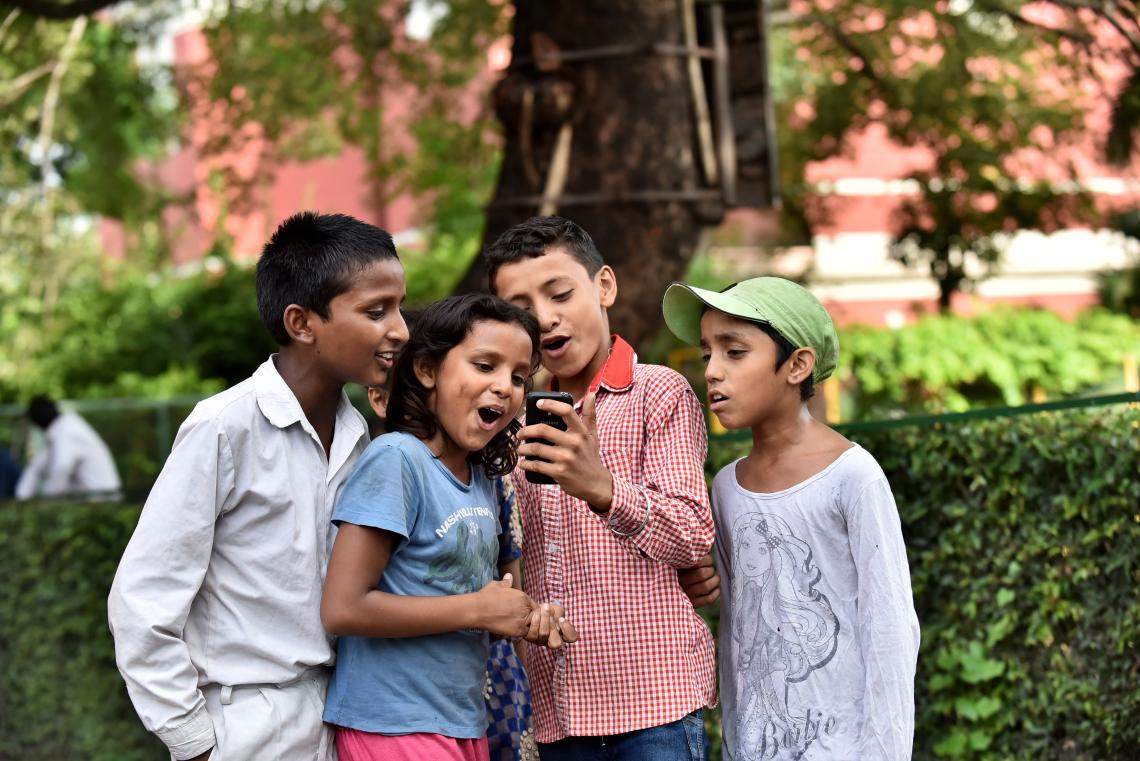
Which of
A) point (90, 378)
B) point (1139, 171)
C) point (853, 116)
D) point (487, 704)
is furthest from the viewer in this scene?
point (90, 378)

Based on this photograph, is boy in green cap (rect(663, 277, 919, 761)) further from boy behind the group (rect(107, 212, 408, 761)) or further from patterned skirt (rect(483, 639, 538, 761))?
boy behind the group (rect(107, 212, 408, 761))

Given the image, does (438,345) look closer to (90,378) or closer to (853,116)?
(853,116)

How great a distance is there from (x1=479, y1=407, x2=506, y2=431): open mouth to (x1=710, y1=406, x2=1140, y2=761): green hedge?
1.84m

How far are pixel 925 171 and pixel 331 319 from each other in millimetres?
12371

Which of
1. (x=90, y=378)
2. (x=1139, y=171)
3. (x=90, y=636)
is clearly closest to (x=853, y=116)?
(x=1139, y=171)

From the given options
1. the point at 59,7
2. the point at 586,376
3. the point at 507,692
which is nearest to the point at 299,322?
the point at 586,376

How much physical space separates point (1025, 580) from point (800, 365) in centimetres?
139

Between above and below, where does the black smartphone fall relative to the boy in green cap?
above

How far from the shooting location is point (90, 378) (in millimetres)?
22594

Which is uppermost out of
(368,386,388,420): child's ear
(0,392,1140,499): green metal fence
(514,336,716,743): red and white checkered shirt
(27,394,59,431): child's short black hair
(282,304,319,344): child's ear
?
(282,304,319,344): child's ear

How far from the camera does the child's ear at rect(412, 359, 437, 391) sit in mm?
2832

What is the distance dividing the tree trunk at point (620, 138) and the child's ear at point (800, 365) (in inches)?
141

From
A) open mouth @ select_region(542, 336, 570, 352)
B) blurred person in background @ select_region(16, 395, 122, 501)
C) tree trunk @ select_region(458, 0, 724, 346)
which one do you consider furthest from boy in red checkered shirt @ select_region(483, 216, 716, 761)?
blurred person in background @ select_region(16, 395, 122, 501)

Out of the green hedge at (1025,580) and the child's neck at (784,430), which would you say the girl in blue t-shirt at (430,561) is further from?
the green hedge at (1025,580)
